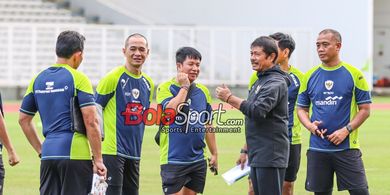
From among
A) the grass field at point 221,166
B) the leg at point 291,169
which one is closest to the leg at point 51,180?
Result: the leg at point 291,169

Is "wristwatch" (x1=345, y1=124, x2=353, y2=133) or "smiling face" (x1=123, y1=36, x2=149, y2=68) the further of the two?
"smiling face" (x1=123, y1=36, x2=149, y2=68)

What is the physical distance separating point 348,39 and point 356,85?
→ 91.3 feet

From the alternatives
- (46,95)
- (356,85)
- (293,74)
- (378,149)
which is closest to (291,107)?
(293,74)

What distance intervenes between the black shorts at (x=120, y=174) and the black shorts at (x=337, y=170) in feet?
6.05

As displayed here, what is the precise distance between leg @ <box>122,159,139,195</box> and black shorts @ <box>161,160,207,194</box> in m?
0.30

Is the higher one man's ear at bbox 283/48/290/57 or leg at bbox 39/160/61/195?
man's ear at bbox 283/48/290/57

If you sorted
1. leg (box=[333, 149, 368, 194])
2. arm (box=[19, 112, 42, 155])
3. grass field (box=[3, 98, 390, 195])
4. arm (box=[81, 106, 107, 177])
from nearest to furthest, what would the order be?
1. arm (box=[81, 106, 107, 177])
2. arm (box=[19, 112, 42, 155])
3. leg (box=[333, 149, 368, 194])
4. grass field (box=[3, 98, 390, 195])

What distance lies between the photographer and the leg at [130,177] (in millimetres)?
9555

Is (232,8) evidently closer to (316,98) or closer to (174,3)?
(174,3)

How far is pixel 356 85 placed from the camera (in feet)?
31.1

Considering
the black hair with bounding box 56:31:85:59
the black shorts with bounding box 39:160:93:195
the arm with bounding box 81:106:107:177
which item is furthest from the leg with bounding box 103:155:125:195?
the black hair with bounding box 56:31:85:59

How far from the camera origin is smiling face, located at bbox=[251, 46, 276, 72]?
28.0ft

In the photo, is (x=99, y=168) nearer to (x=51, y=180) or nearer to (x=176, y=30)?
(x=51, y=180)

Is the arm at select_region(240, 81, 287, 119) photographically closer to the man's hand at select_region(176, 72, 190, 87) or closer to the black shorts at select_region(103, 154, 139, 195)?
the man's hand at select_region(176, 72, 190, 87)
